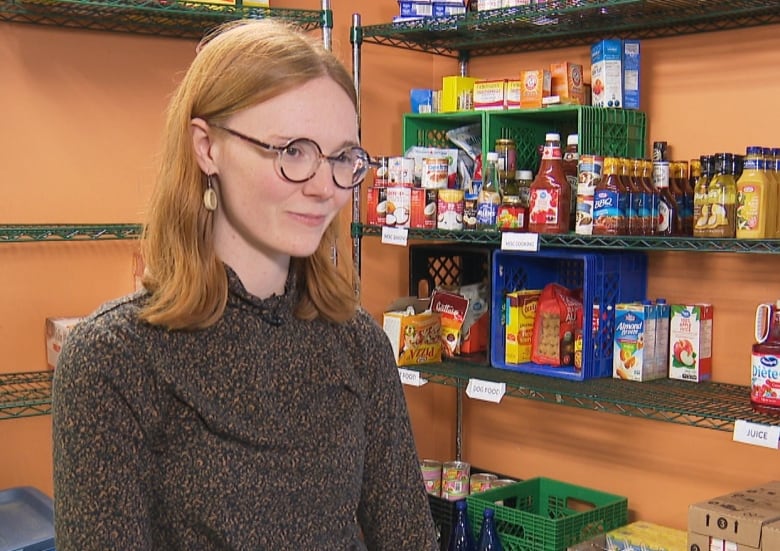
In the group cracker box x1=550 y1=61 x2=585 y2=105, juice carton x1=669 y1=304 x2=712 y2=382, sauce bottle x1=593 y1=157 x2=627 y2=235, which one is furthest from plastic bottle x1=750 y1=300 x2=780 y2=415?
cracker box x1=550 y1=61 x2=585 y2=105

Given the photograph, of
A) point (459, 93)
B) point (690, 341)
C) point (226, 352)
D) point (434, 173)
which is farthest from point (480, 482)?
point (226, 352)

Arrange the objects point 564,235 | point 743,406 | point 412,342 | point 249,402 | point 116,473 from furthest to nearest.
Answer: point 412,342
point 564,235
point 743,406
point 249,402
point 116,473

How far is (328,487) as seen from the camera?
4.42 ft

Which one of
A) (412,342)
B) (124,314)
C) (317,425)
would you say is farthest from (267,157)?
(412,342)

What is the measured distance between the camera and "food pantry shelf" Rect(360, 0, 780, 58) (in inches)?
99.7

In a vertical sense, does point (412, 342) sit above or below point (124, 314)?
below

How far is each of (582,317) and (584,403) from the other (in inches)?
9.3

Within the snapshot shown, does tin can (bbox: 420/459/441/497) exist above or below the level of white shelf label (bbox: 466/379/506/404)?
below

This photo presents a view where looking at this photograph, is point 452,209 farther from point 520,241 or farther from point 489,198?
point 520,241

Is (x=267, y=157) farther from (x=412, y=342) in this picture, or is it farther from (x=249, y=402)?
(x=412, y=342)

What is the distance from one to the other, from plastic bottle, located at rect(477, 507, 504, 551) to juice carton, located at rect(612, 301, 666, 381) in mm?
552

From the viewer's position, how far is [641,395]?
2.43 metres

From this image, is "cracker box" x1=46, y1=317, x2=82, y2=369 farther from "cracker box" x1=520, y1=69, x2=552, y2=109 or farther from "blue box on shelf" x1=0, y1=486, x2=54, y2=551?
"cracker box" x1=520, y1=69, x2=552, y2=109

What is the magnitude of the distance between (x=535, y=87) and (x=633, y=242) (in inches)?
23.3
